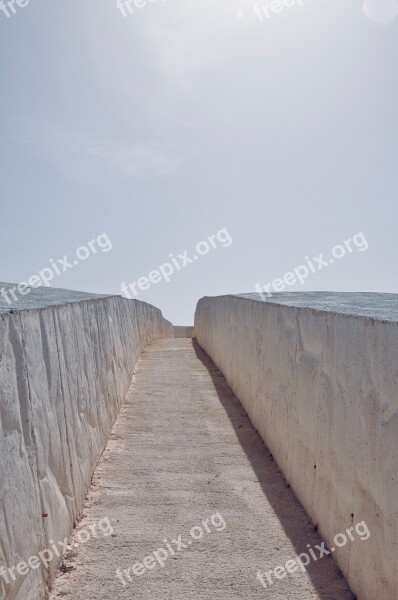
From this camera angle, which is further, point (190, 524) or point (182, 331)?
point (182, 331)

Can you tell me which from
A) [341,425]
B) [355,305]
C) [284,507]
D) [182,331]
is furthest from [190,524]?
[182,331]

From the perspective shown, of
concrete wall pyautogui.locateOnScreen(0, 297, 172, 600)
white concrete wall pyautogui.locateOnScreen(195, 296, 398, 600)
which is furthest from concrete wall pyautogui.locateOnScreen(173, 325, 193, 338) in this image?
concrete wall pyautogui.locateOnScreen(0, 297, 172, 600)

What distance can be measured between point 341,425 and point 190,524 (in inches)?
57.2

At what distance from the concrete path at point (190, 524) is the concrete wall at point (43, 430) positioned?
0.83ft

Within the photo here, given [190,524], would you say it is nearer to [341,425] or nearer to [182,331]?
[341,425]

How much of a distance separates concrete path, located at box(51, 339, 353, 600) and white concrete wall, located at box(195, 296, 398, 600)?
0.26m

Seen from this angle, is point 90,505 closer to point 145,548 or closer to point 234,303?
point 145,548

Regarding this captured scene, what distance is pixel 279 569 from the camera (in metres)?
3.40

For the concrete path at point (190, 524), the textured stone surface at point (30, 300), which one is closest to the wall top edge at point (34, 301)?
the textured stone surface at point (30, 300)

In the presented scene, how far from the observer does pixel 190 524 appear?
393 cm

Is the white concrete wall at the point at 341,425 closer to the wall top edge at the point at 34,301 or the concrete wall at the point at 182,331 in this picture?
the wall top edge at the point at 34,301

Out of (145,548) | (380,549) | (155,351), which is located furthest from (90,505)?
(155,351)

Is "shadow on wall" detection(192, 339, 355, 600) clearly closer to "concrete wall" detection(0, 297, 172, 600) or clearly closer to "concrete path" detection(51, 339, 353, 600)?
"concrete path" detection(51, 339, 353, 600)

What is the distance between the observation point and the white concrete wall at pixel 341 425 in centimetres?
267
